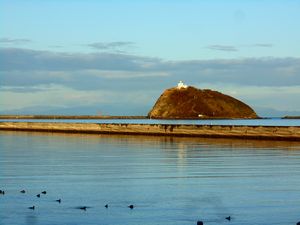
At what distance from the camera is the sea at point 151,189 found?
17938 millimetres

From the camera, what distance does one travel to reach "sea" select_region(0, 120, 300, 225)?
17.9 metres

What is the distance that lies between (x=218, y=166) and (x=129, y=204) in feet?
42.1

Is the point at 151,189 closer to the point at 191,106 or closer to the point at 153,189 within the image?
the point at 153,189

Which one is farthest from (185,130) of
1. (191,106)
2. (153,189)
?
(191,106)

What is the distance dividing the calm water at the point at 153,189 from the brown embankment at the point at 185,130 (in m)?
19.1

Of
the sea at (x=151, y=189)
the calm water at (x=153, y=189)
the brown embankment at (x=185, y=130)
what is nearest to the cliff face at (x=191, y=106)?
the brown embankment at (x=185, y=130)

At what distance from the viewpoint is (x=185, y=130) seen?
221 feet

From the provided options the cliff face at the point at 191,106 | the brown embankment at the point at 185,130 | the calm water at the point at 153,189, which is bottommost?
the calm water at the point at 153,189

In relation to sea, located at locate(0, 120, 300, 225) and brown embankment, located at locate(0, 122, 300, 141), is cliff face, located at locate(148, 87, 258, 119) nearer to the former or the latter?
brown embankment, located at locate(0, 122, 300, 141)

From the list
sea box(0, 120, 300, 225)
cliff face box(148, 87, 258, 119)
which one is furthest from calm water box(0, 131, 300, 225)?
cliff face box(148, 87, 258, 119)

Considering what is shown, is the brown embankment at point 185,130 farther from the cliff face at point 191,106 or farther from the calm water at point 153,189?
the cliff face at point 191,106

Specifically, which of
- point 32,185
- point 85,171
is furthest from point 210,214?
point 85,171

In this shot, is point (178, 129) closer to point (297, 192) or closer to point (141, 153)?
point (141, 153)

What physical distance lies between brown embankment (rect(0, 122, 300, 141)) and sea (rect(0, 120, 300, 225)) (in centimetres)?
1906
